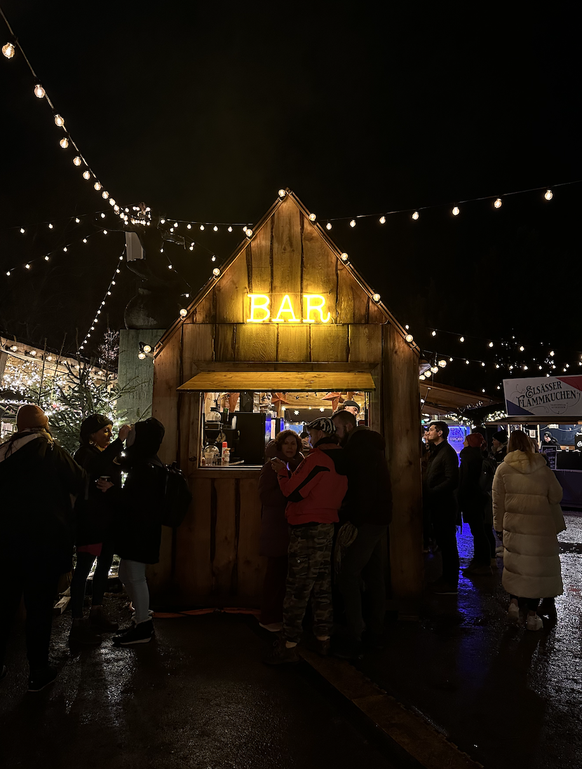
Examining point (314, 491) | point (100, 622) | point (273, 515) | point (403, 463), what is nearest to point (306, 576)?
point (314, 491)

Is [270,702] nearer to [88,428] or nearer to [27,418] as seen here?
[27,418]

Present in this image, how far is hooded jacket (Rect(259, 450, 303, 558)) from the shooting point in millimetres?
4359

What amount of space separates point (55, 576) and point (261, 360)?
9.65 ft

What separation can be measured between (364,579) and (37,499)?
2.87 m

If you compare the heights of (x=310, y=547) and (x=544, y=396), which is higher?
(x=544, y=396)

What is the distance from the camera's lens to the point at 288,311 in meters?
5.43

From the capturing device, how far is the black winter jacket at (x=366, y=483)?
13.2 ft

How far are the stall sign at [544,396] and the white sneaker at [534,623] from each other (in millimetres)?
9342

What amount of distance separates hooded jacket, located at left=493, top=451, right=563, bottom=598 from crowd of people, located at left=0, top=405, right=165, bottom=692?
3.38 meters

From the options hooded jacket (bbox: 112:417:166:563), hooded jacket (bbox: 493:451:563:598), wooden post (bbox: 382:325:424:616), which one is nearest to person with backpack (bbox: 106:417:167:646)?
hooded jacket (bbox: 112:417:166:563)

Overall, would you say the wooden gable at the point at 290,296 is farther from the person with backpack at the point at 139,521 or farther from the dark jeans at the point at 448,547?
the dark jeans at the point at 448,547

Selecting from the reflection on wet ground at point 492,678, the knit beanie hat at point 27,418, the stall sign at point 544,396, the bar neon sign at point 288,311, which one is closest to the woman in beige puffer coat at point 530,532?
the reflection on wet ground at point 492,678

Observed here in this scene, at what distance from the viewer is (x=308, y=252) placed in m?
5.54

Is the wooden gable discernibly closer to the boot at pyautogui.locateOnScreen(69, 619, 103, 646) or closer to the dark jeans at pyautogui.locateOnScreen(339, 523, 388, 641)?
the dark jeans at pyautogui.locateOnScreen(339, 523, 388, 641)
